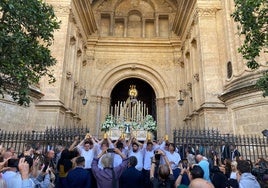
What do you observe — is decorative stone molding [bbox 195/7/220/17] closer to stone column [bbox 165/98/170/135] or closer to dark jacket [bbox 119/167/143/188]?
stone column [bbox 165/98/170/135]

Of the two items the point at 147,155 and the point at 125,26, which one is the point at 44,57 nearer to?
the point at 147,155

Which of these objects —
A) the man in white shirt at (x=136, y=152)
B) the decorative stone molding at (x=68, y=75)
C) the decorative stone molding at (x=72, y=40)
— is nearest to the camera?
the man in white shirt at (x=136, y=152)

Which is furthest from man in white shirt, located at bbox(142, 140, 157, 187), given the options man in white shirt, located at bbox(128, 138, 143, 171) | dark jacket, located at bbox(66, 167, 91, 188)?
dark jacket, located at bbox(66, 167, 91, 188)

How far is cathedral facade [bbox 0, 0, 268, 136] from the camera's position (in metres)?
12.6

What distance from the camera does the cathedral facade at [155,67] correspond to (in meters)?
12.6

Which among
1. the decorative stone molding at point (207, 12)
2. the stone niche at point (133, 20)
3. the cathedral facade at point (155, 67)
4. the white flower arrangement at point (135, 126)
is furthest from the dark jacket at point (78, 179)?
the stone niche at point (133, 20)

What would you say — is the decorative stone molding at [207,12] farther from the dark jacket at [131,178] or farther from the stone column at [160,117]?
the dark jacket at [131,178]

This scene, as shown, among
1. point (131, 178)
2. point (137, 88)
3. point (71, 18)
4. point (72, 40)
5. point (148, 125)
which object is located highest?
point (71, 18)

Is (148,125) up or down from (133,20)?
down

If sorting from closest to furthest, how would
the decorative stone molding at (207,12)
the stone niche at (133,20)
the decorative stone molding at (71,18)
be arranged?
the decorative stone molding at (207,12), the decorative stone molding at (71,18), the stone niche at (133,20)

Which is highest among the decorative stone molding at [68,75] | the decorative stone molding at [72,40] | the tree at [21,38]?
the decorative stone molding at [72,40]

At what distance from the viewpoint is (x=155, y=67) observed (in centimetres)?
2203

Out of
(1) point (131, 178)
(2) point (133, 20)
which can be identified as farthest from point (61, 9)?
(1) point (131, 178)

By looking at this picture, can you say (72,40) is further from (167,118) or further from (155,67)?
(167,118)
